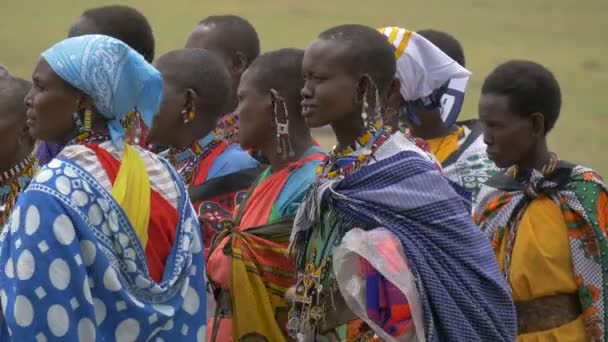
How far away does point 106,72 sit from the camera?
4.78 m

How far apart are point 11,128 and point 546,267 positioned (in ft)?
6.91

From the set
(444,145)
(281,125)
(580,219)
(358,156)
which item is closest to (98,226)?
(358,156)

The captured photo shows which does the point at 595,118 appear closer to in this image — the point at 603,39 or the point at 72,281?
the point at 603,39

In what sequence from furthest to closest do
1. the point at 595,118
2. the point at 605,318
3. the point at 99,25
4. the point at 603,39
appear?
the point at 603,39 < the point at 595,118 < the point at 99,25 < the point at 605,318

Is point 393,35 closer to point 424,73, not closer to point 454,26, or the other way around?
point 424,73

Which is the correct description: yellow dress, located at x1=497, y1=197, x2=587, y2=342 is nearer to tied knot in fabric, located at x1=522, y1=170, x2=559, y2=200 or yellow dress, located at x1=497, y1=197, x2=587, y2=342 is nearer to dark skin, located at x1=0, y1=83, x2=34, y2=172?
tied knot in fabric, located at x1=522, y1=170, x2=559, y2=200

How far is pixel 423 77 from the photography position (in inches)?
246

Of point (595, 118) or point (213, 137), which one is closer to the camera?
point (213, 137)

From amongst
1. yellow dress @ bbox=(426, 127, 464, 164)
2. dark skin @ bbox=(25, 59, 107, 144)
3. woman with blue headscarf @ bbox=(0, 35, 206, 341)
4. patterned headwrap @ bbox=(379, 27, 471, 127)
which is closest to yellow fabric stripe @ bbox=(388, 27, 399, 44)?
patterned headwrap @ bbox=(379, 27, 471, 127)

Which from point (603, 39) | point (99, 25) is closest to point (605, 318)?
point (99, 25)

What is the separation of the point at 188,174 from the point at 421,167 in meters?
1.72

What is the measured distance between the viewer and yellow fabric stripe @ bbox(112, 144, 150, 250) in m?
4.66

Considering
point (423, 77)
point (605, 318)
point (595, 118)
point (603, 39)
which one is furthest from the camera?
point (603, 39)

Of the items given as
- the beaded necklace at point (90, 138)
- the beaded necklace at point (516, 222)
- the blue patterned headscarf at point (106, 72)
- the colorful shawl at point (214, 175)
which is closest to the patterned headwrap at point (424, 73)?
the beaded necklace at point (516, 222)
